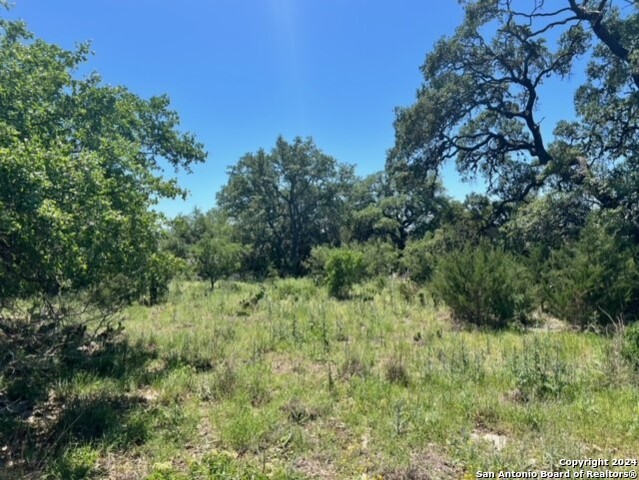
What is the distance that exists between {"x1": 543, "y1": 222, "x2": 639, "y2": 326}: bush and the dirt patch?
19.5 feet

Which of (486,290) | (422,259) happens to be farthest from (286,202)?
(486,290)

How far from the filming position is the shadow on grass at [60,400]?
3.50 metres

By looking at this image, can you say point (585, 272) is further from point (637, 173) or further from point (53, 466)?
point (53, 466)

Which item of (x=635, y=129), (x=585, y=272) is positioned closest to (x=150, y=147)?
(x=585, y=272)

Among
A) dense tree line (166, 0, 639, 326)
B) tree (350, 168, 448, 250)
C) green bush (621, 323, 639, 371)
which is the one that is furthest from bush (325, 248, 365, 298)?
tree (350, 168, 448, 250)

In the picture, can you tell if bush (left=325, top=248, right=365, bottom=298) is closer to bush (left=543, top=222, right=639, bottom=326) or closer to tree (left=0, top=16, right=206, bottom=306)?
bush (left=543, top=222, right=639, bottom=326)

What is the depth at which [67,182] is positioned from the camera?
341cm

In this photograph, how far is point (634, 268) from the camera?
25.4ft

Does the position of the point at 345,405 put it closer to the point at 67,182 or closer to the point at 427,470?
the point at 427,470

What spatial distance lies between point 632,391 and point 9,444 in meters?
6.24

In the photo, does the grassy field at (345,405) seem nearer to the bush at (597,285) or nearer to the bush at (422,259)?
the bush at (597,285)

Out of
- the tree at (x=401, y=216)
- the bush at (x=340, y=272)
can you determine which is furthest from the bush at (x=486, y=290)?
the tree at (x=401, y=216)

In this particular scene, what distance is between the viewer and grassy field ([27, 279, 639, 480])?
319cm

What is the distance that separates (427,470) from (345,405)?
135 cm
